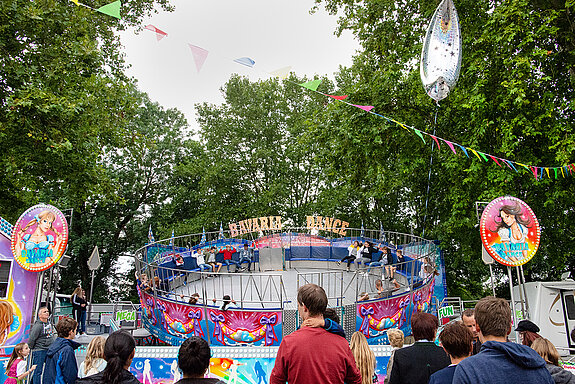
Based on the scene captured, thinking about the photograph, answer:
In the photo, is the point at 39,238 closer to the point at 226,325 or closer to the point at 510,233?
the point at 226,325

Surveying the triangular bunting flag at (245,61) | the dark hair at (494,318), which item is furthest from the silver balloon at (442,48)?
the dark hair at (494,318)

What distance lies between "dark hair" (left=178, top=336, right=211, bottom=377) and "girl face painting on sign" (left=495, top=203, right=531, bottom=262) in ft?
28.3

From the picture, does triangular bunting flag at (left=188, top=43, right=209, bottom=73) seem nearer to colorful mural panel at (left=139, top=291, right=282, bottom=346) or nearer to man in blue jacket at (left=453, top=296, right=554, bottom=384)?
colorful mural panel at (left=139, top=291, right=282, bottom=346)

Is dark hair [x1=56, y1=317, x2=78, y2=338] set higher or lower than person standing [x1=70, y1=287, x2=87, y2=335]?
higher

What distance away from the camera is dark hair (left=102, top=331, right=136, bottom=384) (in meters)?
3.23

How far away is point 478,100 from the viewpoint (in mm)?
13414

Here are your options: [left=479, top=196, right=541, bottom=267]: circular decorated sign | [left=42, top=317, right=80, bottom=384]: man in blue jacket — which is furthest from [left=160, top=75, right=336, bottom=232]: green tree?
[left=42, top=317, right=80, bottom=384]: man in blue jacket

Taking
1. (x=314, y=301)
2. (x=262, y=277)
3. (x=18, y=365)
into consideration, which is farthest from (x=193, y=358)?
(x=262, y=277)

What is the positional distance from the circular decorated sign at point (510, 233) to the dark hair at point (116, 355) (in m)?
8.54

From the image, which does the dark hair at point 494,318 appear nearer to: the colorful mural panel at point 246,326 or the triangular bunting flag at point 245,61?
the colorful mural panel at point 246,326

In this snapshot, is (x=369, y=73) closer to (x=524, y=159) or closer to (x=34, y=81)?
(x=524, y=159)

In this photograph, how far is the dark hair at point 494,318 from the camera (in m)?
2.55

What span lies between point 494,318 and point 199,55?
8942mm

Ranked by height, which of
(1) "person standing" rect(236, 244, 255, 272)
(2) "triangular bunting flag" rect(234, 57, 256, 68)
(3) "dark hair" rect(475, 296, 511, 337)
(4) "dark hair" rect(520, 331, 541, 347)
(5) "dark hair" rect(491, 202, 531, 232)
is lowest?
(4) "dark hair" rect(520, 331, 541, 347)
